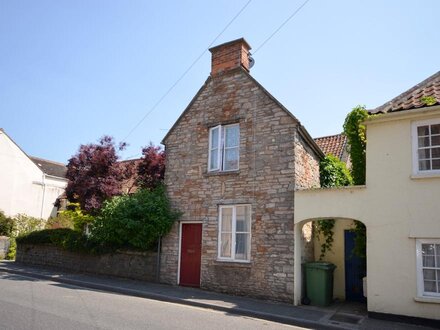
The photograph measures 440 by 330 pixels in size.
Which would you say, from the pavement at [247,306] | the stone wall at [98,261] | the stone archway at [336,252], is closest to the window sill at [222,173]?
the stone archway at [336,252]

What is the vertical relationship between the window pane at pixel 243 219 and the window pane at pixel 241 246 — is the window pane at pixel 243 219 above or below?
above

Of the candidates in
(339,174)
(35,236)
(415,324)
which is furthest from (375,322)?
(35,236)

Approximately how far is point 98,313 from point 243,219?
556cm

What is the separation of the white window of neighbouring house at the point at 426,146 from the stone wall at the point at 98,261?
929cm

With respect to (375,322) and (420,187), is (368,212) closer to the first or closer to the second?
(420,187)

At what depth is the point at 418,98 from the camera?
10.1 m

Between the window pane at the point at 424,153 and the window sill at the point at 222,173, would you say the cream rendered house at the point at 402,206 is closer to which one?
the window pane at the point at 424,153

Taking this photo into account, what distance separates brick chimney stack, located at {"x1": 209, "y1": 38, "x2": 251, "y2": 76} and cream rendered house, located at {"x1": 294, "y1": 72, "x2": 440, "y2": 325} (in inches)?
214

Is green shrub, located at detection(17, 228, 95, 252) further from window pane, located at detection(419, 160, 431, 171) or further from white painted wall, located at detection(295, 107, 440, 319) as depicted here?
window pane, located at detection(419, 160, 431, 171)

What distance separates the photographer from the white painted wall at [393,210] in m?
9.09

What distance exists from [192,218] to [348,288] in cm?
572

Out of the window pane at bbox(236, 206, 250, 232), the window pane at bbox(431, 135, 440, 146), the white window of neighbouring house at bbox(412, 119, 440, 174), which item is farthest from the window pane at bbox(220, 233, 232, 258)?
the window pane at bbox(431, 135, 440, 146)

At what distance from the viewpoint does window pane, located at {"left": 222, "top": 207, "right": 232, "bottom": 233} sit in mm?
12586

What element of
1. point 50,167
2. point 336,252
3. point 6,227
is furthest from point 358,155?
point 50,167
